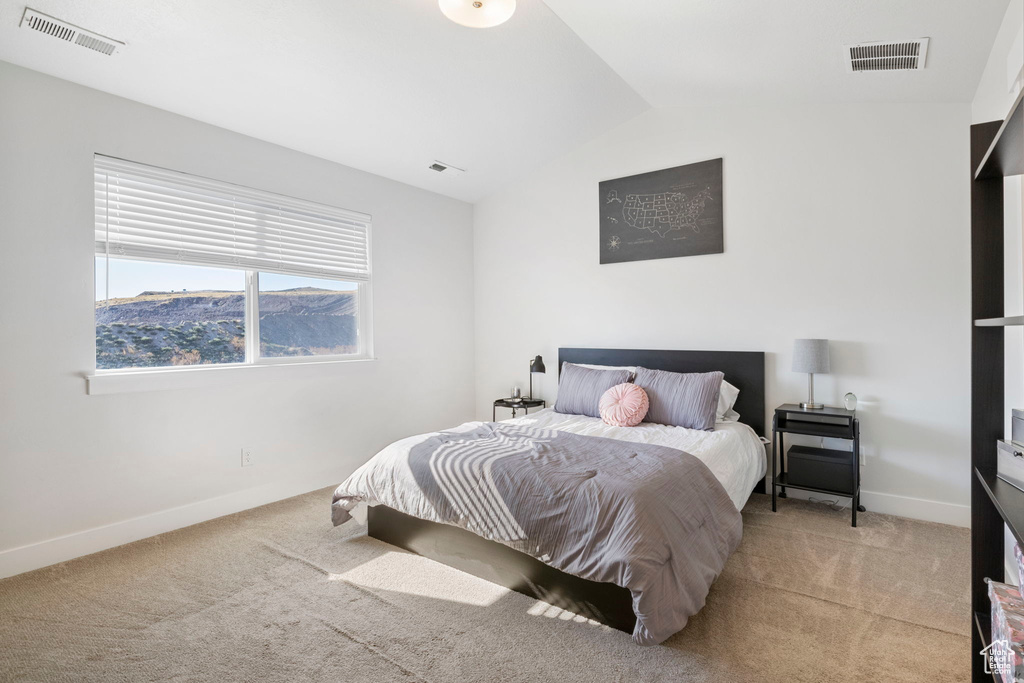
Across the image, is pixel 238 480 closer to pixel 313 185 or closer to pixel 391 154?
pixel 313 185

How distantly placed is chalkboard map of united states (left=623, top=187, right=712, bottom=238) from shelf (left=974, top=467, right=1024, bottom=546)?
9.47ft

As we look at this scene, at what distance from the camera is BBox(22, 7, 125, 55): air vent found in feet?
7.52

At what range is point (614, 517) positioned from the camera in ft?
6.80

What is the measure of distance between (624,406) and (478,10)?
2425mm

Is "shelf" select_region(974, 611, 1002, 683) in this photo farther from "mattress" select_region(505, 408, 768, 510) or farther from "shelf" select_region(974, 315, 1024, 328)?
"mattress" select_region(505, 408, 768, 510)

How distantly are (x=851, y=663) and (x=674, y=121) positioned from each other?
3.56 metres

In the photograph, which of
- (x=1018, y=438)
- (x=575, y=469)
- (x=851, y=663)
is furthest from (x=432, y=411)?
(x=1018, y=438)

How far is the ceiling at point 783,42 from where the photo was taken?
7.60ft

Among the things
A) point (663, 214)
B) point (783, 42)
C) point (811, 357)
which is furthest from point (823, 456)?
point (783, 42)

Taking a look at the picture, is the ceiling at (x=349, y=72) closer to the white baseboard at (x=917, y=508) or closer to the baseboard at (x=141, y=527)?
the baseboard at (x=141, y=527)

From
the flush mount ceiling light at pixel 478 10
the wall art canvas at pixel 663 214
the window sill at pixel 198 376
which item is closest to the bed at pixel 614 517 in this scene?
the wall art canvas at pixel 663 214

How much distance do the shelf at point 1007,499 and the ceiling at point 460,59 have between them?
6.62ft

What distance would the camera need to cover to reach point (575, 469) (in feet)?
8.00

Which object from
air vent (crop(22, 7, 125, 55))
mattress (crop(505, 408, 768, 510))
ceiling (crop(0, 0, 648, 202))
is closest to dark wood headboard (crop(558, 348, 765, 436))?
mattress (crop(505, 408, 768, 510))
